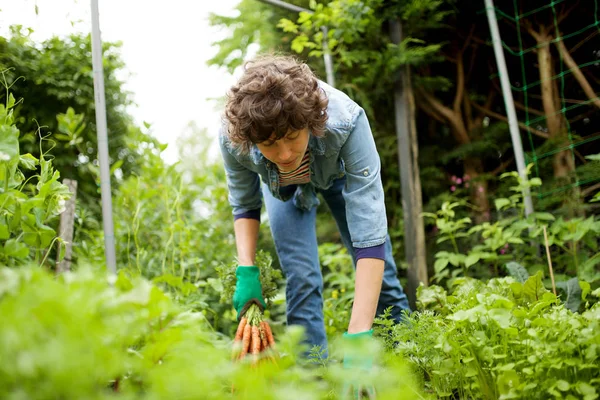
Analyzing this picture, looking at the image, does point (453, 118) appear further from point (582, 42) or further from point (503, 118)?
point (582, 42)

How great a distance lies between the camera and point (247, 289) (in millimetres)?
1827

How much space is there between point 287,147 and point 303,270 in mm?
675

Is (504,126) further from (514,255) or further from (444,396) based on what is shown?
(444,396)

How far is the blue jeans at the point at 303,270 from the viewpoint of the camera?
197 cm

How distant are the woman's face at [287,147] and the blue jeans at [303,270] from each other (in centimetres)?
50

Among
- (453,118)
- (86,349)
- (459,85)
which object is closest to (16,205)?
(86,349)

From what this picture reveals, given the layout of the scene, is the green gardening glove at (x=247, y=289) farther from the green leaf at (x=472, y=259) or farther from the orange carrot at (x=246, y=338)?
the green leaf at (x=472, y=259)

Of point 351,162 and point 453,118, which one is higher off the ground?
point 453,118

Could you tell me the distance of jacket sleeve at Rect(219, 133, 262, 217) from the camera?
189 cm

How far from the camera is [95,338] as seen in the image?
21.7 inches

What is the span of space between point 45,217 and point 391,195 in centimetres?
233

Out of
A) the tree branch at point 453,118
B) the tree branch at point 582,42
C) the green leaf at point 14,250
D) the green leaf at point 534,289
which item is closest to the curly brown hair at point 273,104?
the green leaf at point 14,250

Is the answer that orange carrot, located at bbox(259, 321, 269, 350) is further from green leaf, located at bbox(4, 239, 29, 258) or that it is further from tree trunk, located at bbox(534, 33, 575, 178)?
tree trunk, located at bbox(534, 33, 575, 178)

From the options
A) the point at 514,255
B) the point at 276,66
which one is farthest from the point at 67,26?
the point at 514,255
